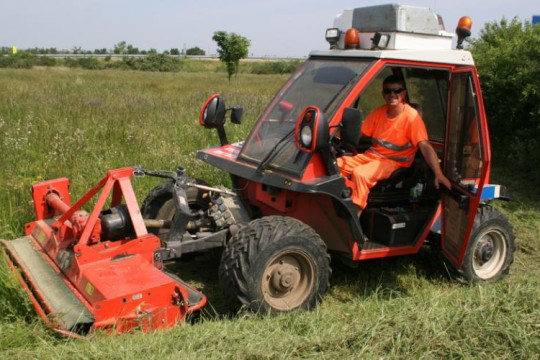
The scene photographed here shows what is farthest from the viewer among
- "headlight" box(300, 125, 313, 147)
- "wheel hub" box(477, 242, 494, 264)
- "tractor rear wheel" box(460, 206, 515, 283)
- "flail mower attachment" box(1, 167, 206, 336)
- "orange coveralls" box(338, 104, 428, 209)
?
"wheel hub" box(477, 242, 494, 264)

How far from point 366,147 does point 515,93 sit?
4993mm

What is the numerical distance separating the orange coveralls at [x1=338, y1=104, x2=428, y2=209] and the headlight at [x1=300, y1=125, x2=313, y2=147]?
657 mm

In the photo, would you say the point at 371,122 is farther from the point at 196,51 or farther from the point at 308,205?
the point at 196,51

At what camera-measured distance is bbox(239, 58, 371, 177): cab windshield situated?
16.7ft

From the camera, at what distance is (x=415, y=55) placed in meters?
5.26

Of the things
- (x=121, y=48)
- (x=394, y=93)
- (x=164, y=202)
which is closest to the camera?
(x=394, y=93)

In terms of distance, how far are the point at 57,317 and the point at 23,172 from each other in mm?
3753

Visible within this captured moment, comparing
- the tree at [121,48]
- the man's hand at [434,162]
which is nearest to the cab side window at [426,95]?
the man's hand at [434,162]

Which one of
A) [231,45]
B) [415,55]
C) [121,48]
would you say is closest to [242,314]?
[415,55]

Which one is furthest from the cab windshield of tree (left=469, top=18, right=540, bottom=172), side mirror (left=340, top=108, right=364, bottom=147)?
tree (left=469, top=18, right=540, bottom=172)

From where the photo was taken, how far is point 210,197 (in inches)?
221

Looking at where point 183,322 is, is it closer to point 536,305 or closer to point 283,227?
point 283,227

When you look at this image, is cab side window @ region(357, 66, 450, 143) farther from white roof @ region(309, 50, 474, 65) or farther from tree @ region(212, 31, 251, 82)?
tree @ region(212, 31, 251, 82)

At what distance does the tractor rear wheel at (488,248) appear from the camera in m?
5.62
